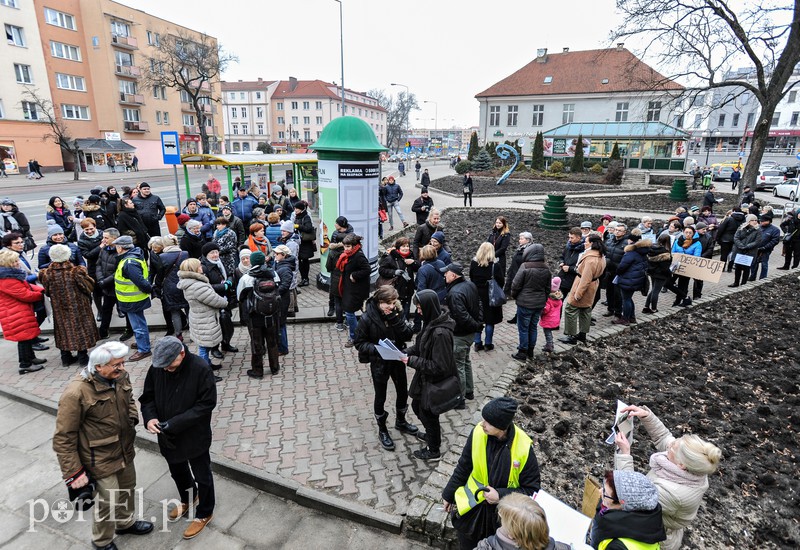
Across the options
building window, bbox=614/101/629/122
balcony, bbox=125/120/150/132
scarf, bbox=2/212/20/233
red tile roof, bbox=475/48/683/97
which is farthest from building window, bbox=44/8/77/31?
building window, bbox=614/101/629/122

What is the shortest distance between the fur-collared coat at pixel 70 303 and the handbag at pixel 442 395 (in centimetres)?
516

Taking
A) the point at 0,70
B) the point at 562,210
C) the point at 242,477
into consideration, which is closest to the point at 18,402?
the point at 242,477

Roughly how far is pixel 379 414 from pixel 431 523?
1364 millimetres

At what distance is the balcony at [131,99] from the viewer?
49.4 metres

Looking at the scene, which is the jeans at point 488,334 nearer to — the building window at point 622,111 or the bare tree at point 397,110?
the building window at point 622,111

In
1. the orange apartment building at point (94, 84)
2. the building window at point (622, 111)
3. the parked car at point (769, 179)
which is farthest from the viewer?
the building window at point (622, 111)

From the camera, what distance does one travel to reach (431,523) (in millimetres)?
3742

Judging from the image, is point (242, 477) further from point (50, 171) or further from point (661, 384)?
point (50, 171)

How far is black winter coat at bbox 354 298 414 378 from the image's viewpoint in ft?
15.1

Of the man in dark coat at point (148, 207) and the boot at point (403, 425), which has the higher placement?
the man in dark coat at point (148, 207)

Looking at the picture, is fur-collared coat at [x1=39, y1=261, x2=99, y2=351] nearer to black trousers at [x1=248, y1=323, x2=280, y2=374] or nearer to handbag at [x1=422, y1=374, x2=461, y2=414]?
black trousers at [x1=248, y1=323, x2=280, y2=374]

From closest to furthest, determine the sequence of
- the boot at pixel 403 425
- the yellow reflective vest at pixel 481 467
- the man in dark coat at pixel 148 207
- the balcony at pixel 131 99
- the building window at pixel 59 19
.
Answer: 1. the yellow reflective vest at pixel 481 467
2. the boot at pixel 403 425
3. the man in dark coat at pixel 148 207
4. the building window at pixel 59 19
5. the balcony at pixel 131 99

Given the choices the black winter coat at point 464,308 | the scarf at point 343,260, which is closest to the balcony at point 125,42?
the scarf at point 343,260

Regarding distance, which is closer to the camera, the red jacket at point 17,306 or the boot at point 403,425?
the boot at point 403,425
